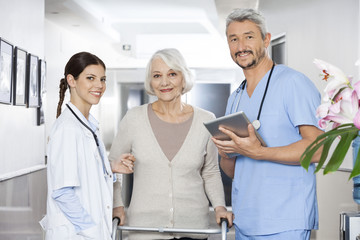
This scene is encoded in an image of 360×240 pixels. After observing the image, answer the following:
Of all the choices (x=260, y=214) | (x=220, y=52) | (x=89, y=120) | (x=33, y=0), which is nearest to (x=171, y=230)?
(x=260, y=214)

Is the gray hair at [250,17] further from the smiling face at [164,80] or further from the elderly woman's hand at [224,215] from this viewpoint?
the elderly woman's hand at [224,215]

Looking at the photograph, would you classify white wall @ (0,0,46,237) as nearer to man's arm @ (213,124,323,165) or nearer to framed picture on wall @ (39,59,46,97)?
framed picture on wall @ (39,59,46,97)

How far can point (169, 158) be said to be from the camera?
192 cm

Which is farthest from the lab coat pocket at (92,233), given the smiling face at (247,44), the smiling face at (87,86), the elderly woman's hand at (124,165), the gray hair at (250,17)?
the gray hair at (250,17)

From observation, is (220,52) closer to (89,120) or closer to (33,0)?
(33,0)

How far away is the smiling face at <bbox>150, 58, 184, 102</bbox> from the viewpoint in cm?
197

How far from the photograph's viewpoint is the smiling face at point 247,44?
1679 millimetres

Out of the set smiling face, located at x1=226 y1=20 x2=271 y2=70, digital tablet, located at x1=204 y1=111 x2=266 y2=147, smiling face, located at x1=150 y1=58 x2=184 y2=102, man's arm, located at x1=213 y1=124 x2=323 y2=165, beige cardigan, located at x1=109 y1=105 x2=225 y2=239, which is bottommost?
beige cardigan, located at x1=109 y1=105 x2=225 y2=239

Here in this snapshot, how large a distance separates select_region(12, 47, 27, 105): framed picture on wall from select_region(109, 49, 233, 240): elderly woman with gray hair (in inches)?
84.0

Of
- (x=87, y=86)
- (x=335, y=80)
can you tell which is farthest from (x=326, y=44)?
(x=335, y=80)

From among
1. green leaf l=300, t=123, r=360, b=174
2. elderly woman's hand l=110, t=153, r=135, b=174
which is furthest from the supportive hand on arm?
green leaf l=300, t=123, r=360, b=174

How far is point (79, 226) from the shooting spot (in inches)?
61.6

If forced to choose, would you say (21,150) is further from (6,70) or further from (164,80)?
(164,80)

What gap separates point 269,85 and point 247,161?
27 cm
